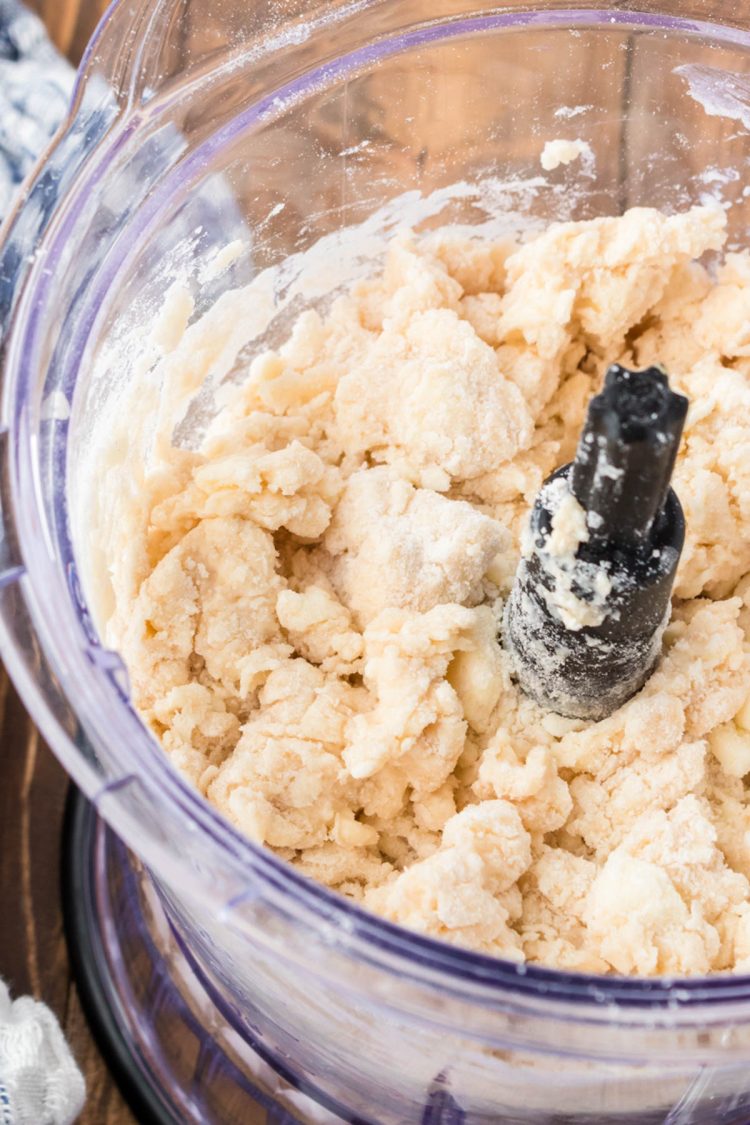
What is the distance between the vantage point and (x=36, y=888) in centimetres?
113

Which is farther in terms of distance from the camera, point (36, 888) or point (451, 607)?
point (36, 888)

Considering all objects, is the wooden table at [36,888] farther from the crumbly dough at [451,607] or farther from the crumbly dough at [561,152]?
the crumbly dough at [561,152]

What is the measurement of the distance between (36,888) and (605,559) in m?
0.71

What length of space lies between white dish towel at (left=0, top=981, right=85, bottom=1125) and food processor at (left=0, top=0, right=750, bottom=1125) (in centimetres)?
9

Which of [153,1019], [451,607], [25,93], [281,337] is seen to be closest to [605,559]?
[451,607]

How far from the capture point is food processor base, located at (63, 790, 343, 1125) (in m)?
1.00

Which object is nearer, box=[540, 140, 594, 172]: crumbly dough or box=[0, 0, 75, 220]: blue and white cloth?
box=[540, 140, 594, 172]: crumbly dough

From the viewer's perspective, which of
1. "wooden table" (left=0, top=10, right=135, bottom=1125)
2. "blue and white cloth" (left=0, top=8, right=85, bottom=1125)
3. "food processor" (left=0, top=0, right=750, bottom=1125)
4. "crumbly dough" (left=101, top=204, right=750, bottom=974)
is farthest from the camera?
"blue and white cloth" (left=0, top=8, right=85, bottom=1125)

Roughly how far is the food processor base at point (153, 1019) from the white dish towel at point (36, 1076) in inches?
2.8

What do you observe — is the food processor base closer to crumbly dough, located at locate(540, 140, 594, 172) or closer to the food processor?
the food processor

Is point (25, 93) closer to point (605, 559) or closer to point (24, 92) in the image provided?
point (24, 92)

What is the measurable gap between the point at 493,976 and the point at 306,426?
51cm

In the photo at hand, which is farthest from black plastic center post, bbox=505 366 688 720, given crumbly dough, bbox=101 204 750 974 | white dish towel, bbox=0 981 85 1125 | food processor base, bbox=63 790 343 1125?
white dish towel, bbox=0 981 85 1125

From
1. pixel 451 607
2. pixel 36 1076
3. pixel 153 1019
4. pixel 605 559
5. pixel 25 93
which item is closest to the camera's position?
pixel 605 559
